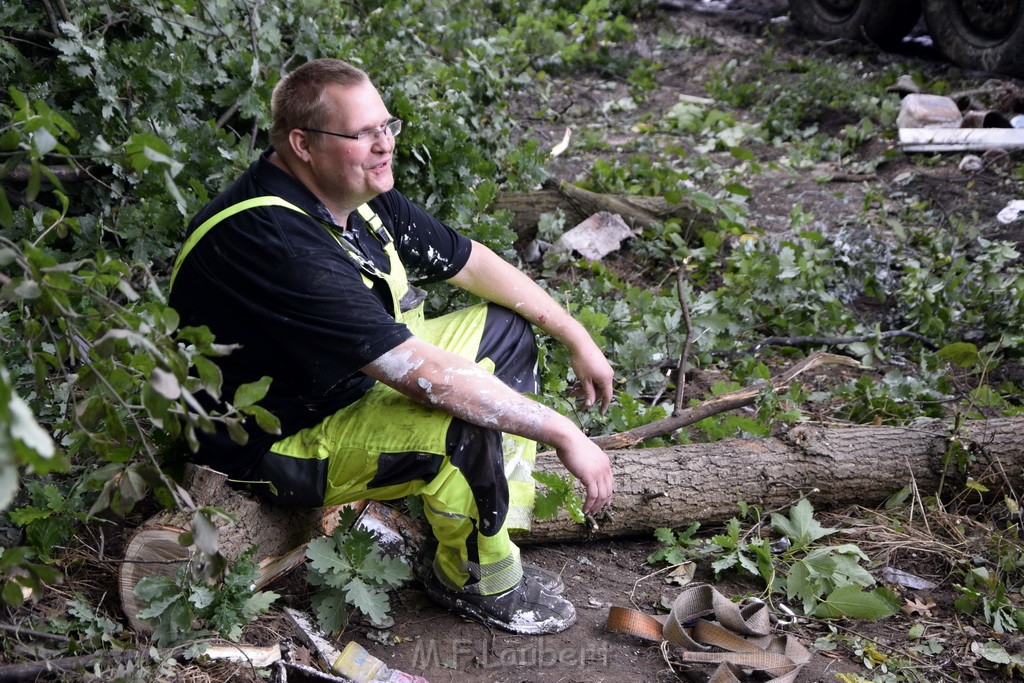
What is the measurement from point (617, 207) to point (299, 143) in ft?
9.84

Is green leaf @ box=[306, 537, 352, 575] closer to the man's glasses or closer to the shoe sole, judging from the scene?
the shoe sole

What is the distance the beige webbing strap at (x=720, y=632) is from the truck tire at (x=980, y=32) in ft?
19.9

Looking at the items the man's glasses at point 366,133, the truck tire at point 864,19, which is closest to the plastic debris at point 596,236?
the man's glasses at point 366,133

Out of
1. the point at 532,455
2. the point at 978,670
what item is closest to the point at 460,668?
the point at 532,455

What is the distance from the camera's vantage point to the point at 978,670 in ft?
8.87

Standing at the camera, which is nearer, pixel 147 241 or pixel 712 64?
pixel 147 241

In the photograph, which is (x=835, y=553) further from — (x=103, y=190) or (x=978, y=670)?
(x=103, y=190)

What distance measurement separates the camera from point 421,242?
3094 millimetres

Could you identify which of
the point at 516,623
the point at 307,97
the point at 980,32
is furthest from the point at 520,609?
the point at 980,32

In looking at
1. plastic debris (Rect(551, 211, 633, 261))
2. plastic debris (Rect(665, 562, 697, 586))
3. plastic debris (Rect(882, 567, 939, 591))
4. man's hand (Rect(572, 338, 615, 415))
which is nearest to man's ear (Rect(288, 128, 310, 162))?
man's hand (Rect(572, 338, 615, 415))

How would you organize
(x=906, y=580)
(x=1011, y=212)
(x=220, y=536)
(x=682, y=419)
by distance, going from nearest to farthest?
(x=220, y=536) < (x=906, y=580) < (x=682, y=419) < (x=1011, y=212)

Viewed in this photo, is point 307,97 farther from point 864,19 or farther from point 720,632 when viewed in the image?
point 864,19

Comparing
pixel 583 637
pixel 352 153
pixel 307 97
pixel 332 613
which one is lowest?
pixel 583 637

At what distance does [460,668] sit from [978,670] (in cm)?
155
